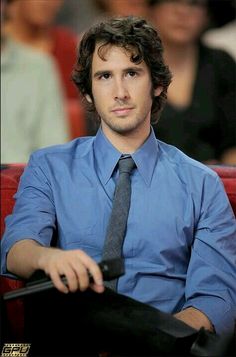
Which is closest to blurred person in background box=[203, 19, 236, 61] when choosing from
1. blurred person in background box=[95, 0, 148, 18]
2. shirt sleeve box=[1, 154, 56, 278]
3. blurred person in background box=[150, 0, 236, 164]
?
blurred person in background box=[150, 0, 236, 164]

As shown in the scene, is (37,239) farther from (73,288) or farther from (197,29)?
(197,29)

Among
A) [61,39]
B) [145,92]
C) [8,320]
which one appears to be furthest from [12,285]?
[61,39]

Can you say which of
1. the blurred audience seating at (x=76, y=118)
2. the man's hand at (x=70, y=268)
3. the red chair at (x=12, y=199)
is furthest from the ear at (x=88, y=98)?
the blurred audience seating at (x=76, y=118)

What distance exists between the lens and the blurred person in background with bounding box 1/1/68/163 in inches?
82.6

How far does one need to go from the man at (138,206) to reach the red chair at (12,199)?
0.39 feet

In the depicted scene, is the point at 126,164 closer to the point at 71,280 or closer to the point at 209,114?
the point at 71,280

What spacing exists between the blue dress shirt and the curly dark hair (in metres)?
0.13

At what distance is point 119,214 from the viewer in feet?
4.25

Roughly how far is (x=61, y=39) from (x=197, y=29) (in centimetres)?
39

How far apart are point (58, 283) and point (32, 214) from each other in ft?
0.83

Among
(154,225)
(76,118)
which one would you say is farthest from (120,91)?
(76,118)

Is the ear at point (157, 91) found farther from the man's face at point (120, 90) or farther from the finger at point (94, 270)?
the finger at point (94, 270)

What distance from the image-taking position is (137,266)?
4.27 feet

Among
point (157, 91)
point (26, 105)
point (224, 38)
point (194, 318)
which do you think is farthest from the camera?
point (224, 38)
